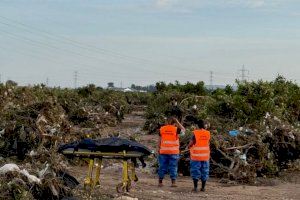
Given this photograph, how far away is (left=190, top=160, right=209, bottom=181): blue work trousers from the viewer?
43.9 ft

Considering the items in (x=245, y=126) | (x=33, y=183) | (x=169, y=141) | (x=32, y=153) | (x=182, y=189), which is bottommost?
(x=182, y=189)

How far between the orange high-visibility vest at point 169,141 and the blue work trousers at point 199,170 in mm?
556

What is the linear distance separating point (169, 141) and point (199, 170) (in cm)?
96

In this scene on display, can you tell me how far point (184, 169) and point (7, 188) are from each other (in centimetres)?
792

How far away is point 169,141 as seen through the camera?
13672mm

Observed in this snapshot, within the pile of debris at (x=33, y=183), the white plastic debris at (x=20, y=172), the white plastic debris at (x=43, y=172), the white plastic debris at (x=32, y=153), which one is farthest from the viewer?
the white plastic debris at (x=32, y=153)

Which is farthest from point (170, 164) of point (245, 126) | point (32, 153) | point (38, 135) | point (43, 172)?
point (245, 126)

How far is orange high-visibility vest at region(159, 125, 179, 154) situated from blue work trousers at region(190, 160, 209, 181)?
56 cm

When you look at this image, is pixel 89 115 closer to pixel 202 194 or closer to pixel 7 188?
pixel 202 194

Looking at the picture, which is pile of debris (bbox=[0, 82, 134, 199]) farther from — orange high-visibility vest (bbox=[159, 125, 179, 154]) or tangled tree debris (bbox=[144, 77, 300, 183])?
tangled tree debris (bbox=[144, 77, 300, 183])

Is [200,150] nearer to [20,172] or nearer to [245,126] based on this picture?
[20,172]

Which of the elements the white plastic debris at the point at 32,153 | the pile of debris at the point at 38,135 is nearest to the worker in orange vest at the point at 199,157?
the pile of debris at the point at 38,135

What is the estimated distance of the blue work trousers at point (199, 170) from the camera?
1338cm

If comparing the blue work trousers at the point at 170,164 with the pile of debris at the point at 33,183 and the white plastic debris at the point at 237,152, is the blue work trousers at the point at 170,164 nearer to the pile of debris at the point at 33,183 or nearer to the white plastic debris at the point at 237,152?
the white plastic debris at the point at 237,152
